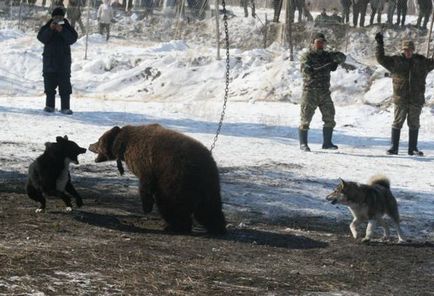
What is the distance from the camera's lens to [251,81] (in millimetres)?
25062

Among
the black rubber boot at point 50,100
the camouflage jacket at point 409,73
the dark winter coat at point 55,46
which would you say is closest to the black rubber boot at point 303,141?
the camouflage jacket at point 409,73

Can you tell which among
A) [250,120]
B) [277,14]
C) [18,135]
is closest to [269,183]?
[18,135]

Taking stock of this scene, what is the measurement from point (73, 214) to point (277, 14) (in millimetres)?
26692

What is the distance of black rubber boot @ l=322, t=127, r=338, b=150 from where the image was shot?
15648 millimetres

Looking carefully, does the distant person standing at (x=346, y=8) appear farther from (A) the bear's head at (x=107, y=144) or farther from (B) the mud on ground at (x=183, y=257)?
(A) the bear's head at (x=107, y=144)

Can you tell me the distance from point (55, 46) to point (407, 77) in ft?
22.8

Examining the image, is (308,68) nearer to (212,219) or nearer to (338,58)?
(338,58)

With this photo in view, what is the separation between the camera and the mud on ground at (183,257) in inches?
232

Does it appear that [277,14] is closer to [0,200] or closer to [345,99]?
[345,99]

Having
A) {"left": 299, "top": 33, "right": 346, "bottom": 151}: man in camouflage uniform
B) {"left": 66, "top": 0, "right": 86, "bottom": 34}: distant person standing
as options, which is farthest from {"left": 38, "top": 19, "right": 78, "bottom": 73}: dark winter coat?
{"left": 66, "top": 0, "right": 86, "bottom": 34}: distant person standing

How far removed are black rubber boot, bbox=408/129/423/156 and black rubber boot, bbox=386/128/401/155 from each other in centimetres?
21

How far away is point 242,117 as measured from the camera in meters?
19.5

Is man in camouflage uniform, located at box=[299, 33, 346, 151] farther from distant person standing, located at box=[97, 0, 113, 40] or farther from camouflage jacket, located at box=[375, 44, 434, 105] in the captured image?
distant person standing, located at box=[97, 0, 113, 40]

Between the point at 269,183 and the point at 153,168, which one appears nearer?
the point at 153,168
